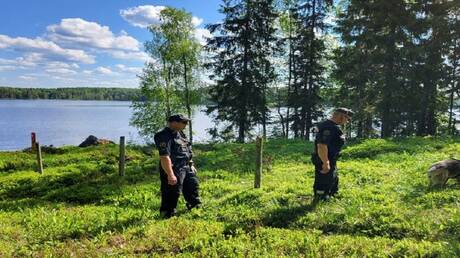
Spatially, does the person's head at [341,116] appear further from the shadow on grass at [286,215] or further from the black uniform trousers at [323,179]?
the shadow on grass at [286,215]

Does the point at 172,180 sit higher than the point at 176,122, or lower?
lower

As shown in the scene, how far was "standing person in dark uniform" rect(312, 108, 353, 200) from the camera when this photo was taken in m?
9.55

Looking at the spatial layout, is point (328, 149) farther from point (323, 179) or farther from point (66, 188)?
point (66, 188)

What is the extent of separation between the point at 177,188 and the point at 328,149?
11.2ft

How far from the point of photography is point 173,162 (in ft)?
30.6

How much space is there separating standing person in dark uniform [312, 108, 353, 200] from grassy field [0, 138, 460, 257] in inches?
14.9

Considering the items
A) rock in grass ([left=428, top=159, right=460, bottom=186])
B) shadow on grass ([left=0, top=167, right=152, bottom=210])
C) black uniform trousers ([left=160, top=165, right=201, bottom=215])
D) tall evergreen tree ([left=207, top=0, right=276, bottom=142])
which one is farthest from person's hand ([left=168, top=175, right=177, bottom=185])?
tall evergreen tree ([left=207, top=0, right=276, bottom=142])

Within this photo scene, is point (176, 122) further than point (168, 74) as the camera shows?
No

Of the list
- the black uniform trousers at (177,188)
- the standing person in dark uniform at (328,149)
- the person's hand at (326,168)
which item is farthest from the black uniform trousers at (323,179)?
the black uniform trousers at (177,188)

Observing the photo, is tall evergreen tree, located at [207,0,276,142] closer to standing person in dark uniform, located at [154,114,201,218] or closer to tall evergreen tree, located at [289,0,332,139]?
tall evergreen tree, located at [289,0,332,139]

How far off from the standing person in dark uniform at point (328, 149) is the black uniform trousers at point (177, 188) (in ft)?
9.16

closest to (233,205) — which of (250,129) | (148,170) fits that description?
(148,170)

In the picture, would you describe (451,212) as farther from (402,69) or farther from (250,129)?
(250,129)

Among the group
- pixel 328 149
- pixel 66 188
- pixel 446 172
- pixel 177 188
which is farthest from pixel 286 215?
pixel 66 188
